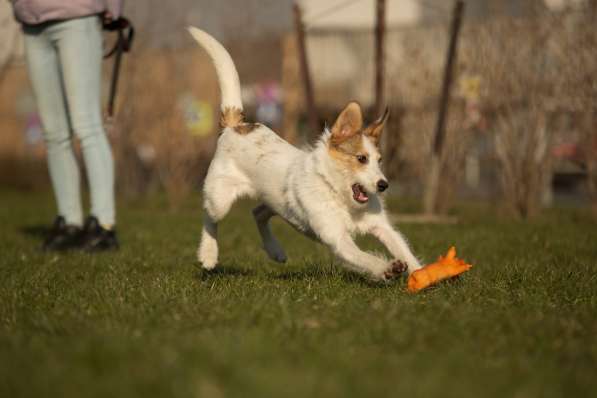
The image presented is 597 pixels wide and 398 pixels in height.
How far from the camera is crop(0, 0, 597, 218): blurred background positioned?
861 centimetres

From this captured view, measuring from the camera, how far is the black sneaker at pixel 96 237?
19.5 feet

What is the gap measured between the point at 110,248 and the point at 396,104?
5484 millimetres

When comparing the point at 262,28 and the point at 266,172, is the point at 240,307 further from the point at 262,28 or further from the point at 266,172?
the point at 262,28

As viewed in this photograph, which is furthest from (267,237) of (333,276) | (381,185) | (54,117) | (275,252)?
(54,117)

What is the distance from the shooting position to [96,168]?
5914 mm

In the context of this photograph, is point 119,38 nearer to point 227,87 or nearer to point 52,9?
point 52,9

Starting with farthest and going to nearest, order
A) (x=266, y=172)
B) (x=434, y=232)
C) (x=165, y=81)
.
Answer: (x=165, y=81)
(x=434, y=232)
(x=266, y=172)

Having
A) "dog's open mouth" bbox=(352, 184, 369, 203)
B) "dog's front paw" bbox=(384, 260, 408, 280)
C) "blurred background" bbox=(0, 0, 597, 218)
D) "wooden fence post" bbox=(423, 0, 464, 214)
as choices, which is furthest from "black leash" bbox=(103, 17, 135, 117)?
"wooden fence post" bbox=(423, 0, 464, 214)

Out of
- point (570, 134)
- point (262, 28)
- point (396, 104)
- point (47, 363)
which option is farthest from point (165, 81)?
Result: point (47, 363)

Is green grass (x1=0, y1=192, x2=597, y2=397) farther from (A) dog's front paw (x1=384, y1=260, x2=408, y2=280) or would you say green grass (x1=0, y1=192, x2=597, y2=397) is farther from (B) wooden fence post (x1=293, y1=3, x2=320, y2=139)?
(B) wooden fence post (x1=293, y1=3, x2=320, y2=139)

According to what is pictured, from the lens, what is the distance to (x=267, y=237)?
5211 mm

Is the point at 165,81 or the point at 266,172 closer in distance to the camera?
the point at 266,172

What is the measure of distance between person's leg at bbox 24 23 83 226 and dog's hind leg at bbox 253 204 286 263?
1685 mm

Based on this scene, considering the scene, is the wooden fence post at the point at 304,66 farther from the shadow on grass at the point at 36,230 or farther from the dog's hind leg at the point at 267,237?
the dog's hind leg at the point at 267,237
